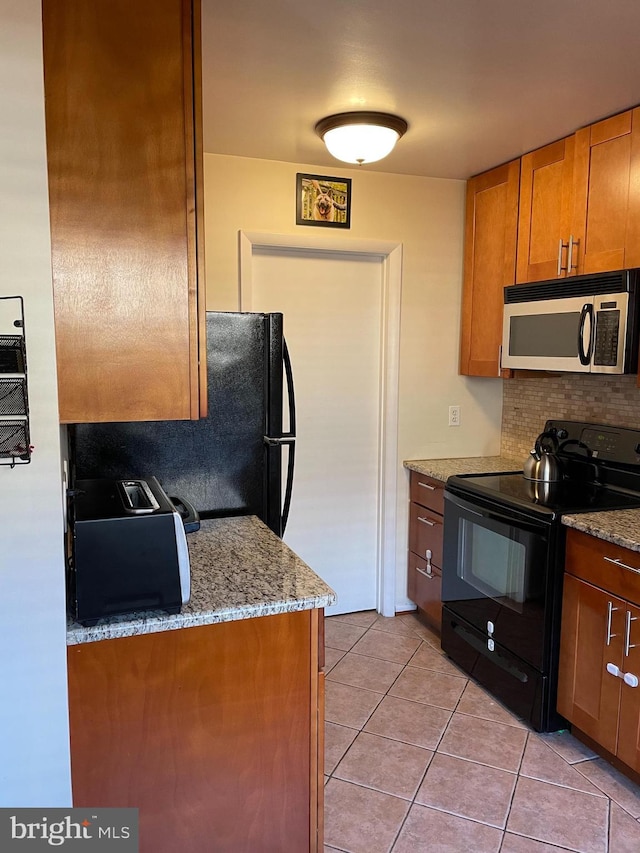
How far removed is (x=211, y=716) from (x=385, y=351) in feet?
7.43

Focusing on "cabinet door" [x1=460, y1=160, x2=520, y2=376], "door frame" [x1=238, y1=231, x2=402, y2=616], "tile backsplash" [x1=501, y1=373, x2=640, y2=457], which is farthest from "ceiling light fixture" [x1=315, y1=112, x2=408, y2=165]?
"tile backsplash" [x1=501, y1=373, x2=640, y2=457]

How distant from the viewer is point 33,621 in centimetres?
126

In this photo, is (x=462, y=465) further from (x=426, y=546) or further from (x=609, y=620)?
(x=609, y=620)

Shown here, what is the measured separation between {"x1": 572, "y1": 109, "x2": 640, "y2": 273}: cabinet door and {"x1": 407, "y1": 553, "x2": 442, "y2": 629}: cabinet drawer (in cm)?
165

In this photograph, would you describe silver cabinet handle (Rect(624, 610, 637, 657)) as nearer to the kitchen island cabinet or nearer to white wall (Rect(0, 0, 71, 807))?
the kitchen island cabinet

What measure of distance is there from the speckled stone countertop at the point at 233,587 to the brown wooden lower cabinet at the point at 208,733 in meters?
0.03

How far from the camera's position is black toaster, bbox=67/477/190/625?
4.32ft

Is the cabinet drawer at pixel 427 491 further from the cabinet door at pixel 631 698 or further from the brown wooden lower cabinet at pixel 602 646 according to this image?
the cabinet door at pixel 631 698

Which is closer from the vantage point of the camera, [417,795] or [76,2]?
[76,2]

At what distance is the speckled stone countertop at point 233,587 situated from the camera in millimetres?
1359

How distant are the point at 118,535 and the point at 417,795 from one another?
1.48 m

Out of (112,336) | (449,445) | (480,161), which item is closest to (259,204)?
(480,161)

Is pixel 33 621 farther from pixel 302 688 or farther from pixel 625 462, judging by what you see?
pixel 625 462

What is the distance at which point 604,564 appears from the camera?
6.91 feet
